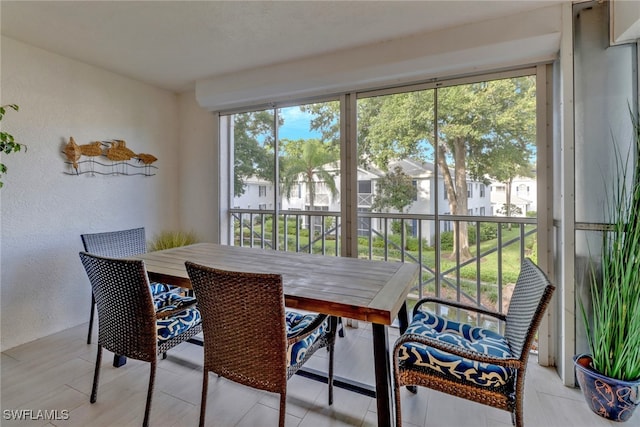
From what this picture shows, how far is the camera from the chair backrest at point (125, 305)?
1600 millimetres

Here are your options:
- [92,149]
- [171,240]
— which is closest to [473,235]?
[171,240]

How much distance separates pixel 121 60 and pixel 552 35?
11.6 ft

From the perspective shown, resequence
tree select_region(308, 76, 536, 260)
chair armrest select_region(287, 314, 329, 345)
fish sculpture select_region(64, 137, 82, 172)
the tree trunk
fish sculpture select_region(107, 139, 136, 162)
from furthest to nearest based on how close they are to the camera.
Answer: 1. fish sculpture select_region(107, 139, 136, 162)
2. fish sculpture select_region(64, 137, 82, 172)
3. the tree trunk
4. tree select_region(308, 76, 536, 260)
5. chair armrest select_region(287, 314, 329, 345)

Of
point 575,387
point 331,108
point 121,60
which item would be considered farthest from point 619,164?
point 121,60

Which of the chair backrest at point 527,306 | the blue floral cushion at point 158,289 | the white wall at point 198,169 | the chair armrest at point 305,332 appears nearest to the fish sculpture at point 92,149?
the white wall at point 198,169

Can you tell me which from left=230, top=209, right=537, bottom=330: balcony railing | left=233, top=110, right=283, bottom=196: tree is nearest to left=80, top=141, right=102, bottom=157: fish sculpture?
left=233, top=110, right=283, bottom=196: tree

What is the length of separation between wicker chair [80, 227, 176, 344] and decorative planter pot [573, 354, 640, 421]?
2897mm

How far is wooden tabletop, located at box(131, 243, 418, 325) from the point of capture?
134 centimetres

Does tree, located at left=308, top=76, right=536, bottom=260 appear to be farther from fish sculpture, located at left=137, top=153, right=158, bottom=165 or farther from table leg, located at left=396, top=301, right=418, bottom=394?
fish sculpture, located at left=137, top=153, right=158, bottom=165

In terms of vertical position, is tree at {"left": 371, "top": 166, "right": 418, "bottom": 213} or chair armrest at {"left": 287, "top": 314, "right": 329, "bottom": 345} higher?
tree at {"left": 371, "top": 166, "right": 418, "bottom": 213}

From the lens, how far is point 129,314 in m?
1.66

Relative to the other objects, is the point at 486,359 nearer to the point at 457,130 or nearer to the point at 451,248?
the point at 451,248

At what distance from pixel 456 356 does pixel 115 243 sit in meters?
2.77

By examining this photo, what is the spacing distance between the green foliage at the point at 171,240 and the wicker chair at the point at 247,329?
2.11 metres
